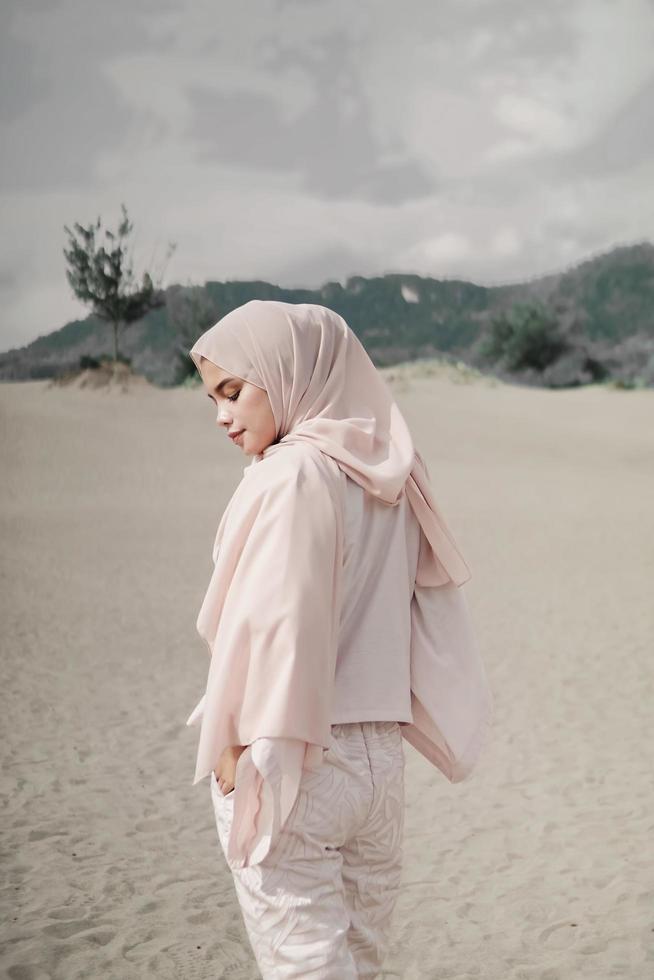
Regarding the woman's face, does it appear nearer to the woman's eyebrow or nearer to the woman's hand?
the woman's eyebrow

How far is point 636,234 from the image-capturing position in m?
28.3

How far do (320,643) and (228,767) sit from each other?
23cm

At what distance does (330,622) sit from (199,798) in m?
3.63

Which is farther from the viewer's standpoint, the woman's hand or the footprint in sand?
the footprint in sand

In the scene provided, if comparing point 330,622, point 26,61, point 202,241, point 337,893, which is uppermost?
point 26,61

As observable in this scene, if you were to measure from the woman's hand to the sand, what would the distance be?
1916 mm

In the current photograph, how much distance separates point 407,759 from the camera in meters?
5.44

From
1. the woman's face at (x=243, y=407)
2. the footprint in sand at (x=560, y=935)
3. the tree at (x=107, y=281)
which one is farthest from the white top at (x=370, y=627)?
the tree at (x=107, y=281)

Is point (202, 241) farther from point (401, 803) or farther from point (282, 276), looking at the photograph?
point (401, 803)

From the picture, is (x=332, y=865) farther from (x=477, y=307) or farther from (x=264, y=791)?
(x=477, y=307)

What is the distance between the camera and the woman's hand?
1511 mm

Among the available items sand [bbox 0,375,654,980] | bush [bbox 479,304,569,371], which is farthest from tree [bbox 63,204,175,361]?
bush [bbox 479,304,569,371]

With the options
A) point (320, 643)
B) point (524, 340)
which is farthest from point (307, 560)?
point (524, 340)

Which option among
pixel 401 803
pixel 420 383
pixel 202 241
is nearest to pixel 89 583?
pixel 401 803
